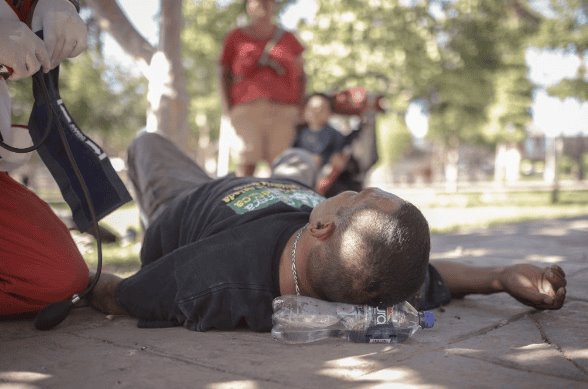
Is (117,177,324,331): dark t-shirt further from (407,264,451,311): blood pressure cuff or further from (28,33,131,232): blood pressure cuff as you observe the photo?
(407,264,451,311): blood pressure cuff

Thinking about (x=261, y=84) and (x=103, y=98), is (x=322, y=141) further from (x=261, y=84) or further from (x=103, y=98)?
(x=103, y=98)

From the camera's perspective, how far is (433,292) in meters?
2.69

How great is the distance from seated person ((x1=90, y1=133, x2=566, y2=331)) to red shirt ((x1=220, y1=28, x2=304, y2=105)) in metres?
2.66

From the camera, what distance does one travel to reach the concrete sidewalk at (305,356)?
1718 millimetres

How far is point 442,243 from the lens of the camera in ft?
17.5

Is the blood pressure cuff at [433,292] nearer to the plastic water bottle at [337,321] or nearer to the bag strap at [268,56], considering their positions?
the plastic water bottle at [337,321]

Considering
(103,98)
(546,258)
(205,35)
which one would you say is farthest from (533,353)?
(103,98)

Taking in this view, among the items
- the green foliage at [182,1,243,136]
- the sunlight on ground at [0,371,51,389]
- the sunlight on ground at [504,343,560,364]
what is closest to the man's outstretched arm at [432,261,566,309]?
the sunlight on ground at [504,343,560,364]

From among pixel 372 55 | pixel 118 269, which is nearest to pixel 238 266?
pixel 118 269

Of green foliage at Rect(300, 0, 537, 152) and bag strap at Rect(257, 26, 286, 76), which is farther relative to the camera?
A: green foliage at Rect(300, 0, 537, 152)

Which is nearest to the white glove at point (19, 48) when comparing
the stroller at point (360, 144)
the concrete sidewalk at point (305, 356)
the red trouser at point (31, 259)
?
the red trouser at point (31, 259)

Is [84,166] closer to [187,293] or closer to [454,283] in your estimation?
[187,293]

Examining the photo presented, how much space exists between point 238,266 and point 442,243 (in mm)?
3433

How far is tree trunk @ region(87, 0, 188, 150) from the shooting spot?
5602 mm
